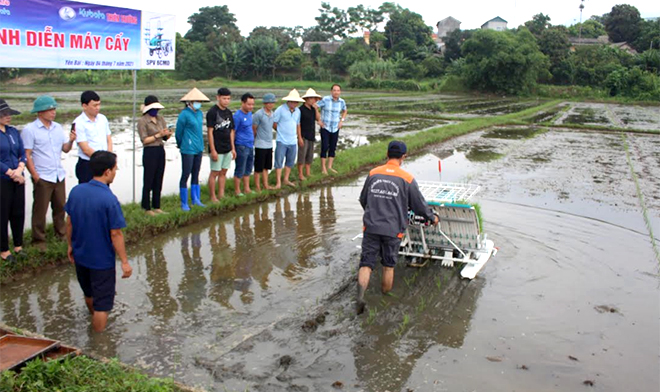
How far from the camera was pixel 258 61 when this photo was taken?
167 feet

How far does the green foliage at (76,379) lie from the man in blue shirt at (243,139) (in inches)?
213

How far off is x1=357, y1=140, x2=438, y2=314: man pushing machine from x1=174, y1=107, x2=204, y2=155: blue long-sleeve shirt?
3322mm

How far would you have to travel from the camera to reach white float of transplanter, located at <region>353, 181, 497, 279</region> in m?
6.11

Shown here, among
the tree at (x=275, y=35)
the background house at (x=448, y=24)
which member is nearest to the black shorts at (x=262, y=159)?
the tree at (x=275, y=35)

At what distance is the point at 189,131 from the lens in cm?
783

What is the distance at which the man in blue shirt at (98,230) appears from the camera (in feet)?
14.5

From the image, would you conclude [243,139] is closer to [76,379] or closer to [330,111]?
[330,111]

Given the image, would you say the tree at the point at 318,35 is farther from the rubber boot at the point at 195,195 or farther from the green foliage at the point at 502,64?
the rubber boot at the point at 195,195

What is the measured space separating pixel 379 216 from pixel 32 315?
10.7ft

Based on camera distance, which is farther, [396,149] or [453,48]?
A: [453,48]

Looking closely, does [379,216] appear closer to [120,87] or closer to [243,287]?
[243,287]

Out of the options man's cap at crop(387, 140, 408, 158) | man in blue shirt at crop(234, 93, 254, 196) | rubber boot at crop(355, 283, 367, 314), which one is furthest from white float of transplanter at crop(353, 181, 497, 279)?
man in blue shirt at crop(234, 93, 254, 196)

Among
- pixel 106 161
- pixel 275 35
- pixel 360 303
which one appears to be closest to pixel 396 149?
pixel 360 303

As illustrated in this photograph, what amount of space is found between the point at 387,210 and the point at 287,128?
176 inches
